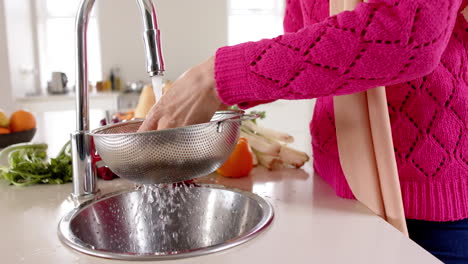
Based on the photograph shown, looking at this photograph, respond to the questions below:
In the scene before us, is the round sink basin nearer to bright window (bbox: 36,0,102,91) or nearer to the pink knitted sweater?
the pink knitted sweater

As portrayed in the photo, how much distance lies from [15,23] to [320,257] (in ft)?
14.3

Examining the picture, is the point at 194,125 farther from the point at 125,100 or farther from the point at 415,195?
the point at 125,100

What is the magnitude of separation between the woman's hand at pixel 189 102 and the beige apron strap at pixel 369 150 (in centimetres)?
24

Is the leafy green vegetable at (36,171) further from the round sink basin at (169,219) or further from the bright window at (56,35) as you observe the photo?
the bright window at (56,35)

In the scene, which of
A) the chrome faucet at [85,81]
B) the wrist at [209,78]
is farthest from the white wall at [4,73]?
the wrist at [209,78]

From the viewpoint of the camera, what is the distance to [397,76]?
62 cm

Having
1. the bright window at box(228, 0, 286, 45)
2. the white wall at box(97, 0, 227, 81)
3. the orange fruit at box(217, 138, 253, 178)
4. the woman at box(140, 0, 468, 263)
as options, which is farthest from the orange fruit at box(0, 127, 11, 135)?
the bright window at box(228, 0, 286, 45)

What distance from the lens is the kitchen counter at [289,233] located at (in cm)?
64

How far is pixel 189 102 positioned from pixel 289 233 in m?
0.26

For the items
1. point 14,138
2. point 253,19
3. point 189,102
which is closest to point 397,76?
point 189,102

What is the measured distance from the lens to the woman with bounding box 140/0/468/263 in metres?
0.59

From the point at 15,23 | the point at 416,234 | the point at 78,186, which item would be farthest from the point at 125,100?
the point at 416,234

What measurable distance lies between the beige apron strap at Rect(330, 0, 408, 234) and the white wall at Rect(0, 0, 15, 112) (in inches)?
150

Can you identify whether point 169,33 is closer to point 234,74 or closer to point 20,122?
point 20,122
